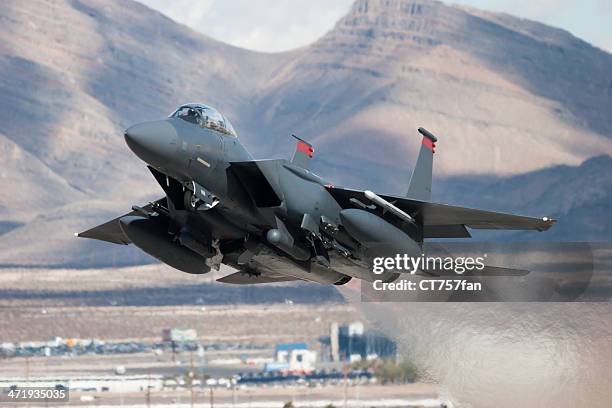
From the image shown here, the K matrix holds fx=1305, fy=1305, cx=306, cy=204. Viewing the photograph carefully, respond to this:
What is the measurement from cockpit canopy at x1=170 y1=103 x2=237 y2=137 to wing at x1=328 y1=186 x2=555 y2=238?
2.30m

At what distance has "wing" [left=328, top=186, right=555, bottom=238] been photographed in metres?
22.6

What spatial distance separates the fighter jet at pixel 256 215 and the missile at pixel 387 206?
0.07 feet

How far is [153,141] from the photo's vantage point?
20.3 metres

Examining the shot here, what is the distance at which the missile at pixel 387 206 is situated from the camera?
2198 cm

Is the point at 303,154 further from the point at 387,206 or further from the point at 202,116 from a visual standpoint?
the point at 202,116

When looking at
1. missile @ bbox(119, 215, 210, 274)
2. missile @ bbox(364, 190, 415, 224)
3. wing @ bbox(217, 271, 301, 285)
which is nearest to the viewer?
missile @ bbox(364, 190, 415, 224)

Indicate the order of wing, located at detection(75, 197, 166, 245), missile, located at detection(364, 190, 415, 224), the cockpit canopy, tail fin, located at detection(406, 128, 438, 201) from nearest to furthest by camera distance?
1. the cockpit canopy
2. missile, located at detection(364, 190, 415, 224)
3. wing, located at detection(75, 197, 166, 245)
4. tail fin, located at detection(406, 128, 438, 201)

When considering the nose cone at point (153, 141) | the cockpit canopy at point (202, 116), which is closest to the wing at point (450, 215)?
the cockpit canopy at point (202, 116)

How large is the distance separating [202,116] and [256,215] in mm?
1895

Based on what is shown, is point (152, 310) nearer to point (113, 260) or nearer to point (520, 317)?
point (113, 260)

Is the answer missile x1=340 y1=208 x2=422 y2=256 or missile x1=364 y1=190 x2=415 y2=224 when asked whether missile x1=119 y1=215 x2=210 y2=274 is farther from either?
missile x1=364 y1=190 x2=415 y2=224

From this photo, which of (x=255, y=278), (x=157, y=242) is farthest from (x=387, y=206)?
(x=157, y=242)

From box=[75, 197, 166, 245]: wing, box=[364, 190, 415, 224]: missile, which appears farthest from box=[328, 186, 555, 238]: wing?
box=[75, 197, 166, 245]: wing

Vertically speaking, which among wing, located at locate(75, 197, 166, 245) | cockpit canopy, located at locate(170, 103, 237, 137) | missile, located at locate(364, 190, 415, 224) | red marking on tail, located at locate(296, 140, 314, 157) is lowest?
missile, located at locate(364, 190, 415, 224)
